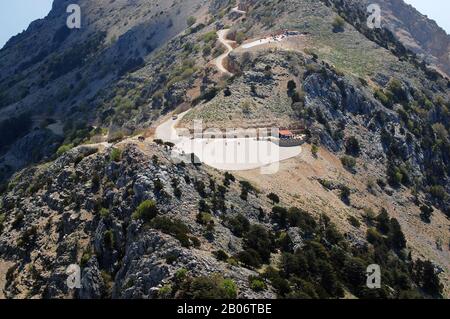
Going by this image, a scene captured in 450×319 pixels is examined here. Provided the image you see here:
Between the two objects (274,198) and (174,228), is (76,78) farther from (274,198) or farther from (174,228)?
(174,228)

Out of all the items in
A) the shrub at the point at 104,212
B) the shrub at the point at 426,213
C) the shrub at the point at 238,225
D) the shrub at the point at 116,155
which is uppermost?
the shrub at the point at 116,155

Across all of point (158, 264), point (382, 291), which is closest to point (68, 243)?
point (158, 264)

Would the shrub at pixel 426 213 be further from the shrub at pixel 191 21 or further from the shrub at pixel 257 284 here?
the shrub at pixel 191 21

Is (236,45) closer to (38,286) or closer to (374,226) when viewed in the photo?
(374,226)

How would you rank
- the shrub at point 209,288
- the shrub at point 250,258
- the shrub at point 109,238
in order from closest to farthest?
the shrub at point 209,288 < the shrub at point 250,258 < the shrub at point 109,238

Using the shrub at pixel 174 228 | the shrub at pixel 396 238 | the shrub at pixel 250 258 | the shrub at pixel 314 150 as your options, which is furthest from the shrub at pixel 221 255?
the shrub at pixel 314 150
